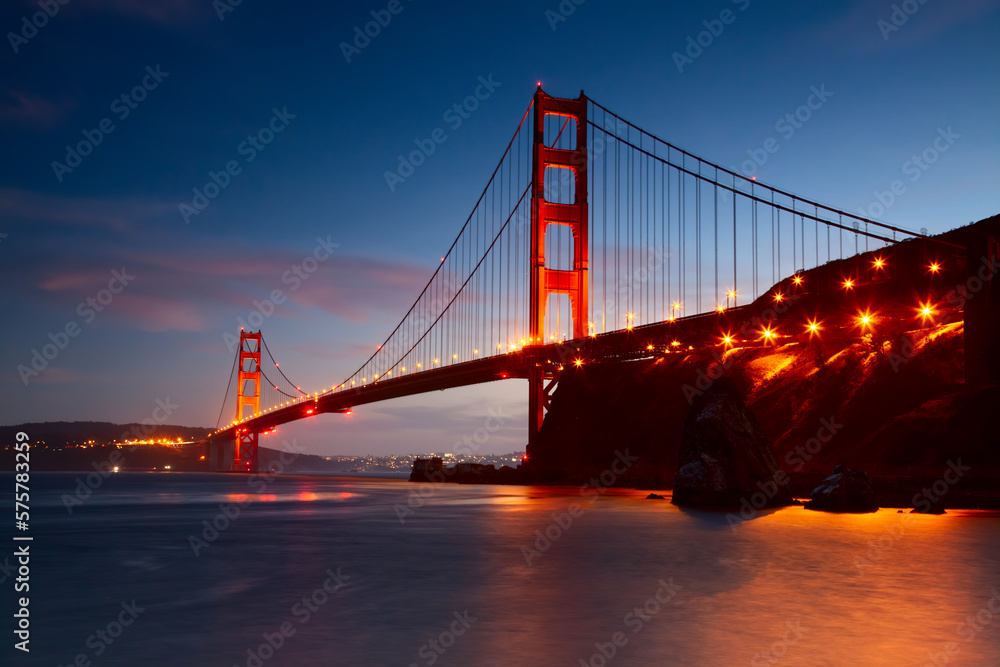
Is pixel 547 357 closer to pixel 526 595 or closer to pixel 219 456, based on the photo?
pixel 526 595

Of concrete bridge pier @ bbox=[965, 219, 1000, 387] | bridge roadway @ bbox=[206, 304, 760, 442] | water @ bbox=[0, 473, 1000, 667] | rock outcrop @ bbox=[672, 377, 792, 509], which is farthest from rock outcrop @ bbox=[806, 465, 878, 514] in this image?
bridge roadway @ bbox=[206, 304, 760, 442]

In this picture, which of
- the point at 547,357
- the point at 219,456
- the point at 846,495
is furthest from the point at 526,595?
the point at 219,456

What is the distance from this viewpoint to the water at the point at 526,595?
7715 mm

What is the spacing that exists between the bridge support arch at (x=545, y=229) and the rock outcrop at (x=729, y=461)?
99.8 ft

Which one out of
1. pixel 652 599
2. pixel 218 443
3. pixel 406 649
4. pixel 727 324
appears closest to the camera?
pixel 406 649

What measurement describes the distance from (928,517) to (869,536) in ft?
21.5

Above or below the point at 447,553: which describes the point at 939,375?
above

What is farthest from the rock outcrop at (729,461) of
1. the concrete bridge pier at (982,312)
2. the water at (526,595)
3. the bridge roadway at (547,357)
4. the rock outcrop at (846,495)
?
the bridge roadway at (547,357)

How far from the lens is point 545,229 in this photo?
61.3 meters

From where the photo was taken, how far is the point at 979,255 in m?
31.1

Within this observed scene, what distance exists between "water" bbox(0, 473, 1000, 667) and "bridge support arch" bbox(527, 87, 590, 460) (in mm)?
38622

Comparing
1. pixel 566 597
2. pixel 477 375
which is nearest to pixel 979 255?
pixel 566 597

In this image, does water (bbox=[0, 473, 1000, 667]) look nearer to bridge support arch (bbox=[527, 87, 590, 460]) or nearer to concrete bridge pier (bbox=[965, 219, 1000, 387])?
concrete bridge pier (bbox=[965, 219, 1000, 387])

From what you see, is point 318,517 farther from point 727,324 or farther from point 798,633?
point 727,324
